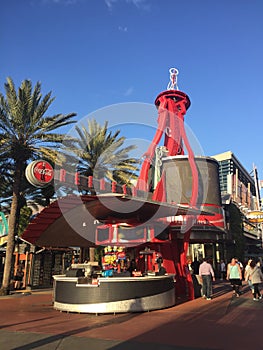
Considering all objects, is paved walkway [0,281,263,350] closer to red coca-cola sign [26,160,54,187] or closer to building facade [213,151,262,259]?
red coca-cola sign [26,160,54,187]

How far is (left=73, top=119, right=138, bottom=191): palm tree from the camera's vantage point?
21.3 m

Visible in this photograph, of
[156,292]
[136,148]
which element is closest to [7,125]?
[136,148]

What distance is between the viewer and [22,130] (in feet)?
58.3

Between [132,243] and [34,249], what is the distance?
8921 mm

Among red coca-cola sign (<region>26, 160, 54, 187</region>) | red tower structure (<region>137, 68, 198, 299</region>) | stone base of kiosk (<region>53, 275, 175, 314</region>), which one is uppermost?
red tower structure (<region>137, 68, 198, 299</region>)

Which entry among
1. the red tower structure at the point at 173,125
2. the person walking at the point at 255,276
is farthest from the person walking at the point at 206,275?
the red tower structure at the point at 173,125

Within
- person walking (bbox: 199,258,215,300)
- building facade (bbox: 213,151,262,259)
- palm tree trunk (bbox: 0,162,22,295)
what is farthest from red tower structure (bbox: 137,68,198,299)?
person walking (bbox: 199,258,215,300)

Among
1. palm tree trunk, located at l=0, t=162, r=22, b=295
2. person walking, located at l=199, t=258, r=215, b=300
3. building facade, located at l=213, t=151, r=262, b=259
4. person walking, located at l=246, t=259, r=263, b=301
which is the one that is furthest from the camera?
building facade, located at l=213, t=151, r=262, b=259

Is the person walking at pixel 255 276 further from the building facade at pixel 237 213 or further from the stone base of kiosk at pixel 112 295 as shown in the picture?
the building facade at pixel 237 213

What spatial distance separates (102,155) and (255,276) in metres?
12.7

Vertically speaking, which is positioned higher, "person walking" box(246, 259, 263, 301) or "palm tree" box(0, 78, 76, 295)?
"palm tree" box(0, 78, 76, 295)

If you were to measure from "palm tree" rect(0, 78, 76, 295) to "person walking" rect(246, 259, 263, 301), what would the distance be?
A: 11.2m

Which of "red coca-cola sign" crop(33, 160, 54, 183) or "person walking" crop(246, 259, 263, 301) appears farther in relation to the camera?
"red coca-cola sign" crop(33, 160, 54, 183)

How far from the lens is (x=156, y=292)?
10797 mm
